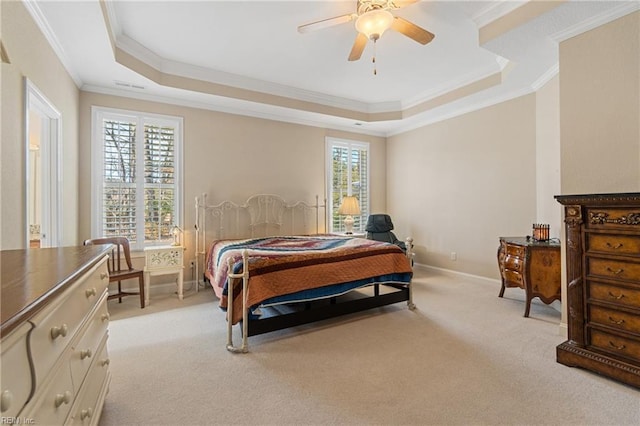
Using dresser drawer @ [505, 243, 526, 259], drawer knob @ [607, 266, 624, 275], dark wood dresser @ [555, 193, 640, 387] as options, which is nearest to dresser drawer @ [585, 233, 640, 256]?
dark wood dresser @ [555, 193, 640, 387]

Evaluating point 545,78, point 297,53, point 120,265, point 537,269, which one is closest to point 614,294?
point 537,269

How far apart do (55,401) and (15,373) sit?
0.38 m

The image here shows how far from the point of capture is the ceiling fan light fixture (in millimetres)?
2457

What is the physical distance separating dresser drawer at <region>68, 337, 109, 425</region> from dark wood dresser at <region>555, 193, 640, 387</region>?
3092 millimetres

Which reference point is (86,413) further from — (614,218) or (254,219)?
(254,219)

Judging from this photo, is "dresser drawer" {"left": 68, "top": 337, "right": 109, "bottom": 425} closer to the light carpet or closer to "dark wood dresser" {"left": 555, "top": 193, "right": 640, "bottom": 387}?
the light carpet

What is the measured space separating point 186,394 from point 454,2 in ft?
12.7

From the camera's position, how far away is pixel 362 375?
2.24m

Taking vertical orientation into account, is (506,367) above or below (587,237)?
below

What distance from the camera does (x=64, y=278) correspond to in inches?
41.6

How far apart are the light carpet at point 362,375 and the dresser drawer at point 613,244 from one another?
91 centimetres

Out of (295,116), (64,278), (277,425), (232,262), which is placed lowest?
(277,425)

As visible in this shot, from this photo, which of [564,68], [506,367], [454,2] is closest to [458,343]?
[506,367]

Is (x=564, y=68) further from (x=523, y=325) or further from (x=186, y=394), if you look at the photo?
(x=186, y=394)
